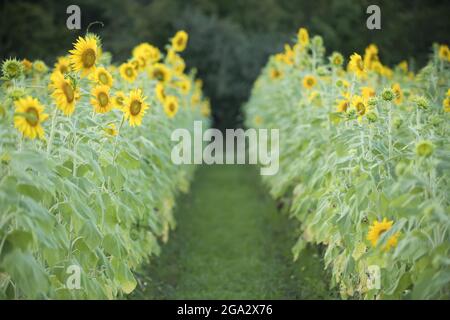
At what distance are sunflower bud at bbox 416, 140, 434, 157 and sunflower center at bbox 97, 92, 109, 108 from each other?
2.05 meters

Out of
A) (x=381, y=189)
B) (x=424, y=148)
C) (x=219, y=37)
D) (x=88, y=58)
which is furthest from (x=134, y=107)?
(x=219, y=37)

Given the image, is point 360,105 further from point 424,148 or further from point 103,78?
point 103,78

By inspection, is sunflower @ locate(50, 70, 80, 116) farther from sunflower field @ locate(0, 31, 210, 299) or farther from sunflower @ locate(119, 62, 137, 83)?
sunflower @ locate(119, 62, 137, 83)

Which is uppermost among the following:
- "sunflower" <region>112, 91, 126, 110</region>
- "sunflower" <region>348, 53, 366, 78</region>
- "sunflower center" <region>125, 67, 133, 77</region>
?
"sunflower center" <region>125, 67, 133, 77</region>

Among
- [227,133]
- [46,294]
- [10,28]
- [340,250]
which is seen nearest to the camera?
[46,294]

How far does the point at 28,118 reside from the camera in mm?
3221

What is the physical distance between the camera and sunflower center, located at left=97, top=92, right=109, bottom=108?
4.40 m

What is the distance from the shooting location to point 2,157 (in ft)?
10.6

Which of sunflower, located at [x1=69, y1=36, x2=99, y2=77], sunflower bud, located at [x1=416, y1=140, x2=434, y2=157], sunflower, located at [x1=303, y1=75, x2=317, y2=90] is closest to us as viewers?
sunflower bud, located at [x1=416, y1=140, x2=434, y2=157]

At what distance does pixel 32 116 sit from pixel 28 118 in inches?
0.8

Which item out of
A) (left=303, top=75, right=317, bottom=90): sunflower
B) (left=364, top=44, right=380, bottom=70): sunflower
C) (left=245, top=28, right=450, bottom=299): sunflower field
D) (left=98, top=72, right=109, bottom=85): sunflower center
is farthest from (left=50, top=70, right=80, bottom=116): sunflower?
(left=364, top=44, right=380, bottom=70): sunflower

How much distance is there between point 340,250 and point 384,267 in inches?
47.5

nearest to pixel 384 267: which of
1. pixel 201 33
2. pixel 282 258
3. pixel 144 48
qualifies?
pixel 282 258

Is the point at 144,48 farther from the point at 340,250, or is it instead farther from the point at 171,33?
the point at 171,33
